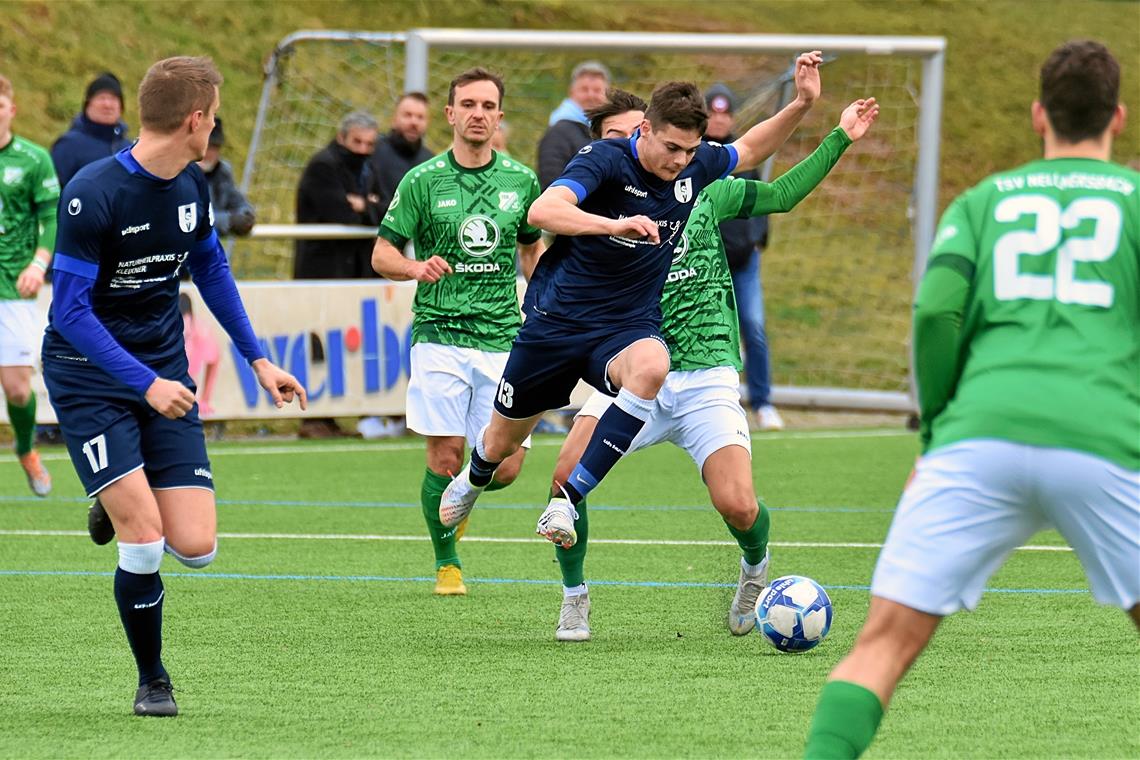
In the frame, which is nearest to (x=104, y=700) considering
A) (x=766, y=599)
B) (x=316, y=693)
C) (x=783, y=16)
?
(x=316, y=693)

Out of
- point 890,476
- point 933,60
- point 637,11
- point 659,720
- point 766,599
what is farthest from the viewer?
point 637,11

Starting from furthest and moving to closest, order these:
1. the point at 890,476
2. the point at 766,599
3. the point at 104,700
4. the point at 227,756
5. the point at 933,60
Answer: the point at 933,60 → the point at 890,476 → the point at 766,599 → the point at 104,700 → the point at 227,756

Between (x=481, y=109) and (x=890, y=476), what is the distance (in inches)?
204

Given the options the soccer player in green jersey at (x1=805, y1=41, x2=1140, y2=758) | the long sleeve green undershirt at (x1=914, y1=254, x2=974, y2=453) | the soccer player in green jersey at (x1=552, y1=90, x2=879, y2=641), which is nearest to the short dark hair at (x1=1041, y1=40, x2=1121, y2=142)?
the soccer player in green jersey at (x1=805, y1=41, x2=1140, y2=758)

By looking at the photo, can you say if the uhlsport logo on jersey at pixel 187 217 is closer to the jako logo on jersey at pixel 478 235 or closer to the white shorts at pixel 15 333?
the jako logo on jersey at pixel 478 235

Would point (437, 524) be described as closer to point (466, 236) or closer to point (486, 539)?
point (466, 236)

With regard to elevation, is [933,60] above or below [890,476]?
above

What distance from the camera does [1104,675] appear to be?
5.72 metres

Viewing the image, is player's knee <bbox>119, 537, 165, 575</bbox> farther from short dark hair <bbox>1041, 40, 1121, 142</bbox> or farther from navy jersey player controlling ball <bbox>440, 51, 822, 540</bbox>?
short dark hair <bbox>1041, 40, 1121, 142</bbox>

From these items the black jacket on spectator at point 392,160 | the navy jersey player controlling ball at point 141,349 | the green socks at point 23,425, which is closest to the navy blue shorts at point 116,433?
the navy jersey player controlling ball at point 141,349

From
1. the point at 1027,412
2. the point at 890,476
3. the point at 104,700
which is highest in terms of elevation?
the point at 1027,412

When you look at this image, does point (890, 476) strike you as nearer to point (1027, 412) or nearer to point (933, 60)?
point (933, 60)

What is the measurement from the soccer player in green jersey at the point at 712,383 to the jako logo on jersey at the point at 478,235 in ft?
3.10

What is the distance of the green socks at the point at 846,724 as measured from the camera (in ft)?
12.3
